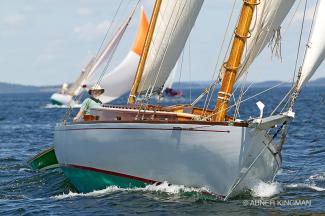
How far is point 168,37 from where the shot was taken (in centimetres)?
2009

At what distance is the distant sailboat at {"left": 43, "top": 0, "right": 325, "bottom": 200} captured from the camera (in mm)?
15625

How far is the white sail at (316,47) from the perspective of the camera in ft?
49.9

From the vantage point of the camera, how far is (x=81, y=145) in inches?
696

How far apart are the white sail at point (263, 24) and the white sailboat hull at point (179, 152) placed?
1.97m

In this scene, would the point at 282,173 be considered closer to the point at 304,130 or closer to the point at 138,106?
the point at 138,106

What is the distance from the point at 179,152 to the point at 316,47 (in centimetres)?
388

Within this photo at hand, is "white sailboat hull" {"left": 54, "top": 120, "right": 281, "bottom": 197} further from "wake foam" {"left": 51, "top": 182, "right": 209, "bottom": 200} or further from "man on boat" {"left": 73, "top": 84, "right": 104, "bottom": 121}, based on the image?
"man on boat" {"left": 73, "top": 84, "right": 104, "bottom": 121}

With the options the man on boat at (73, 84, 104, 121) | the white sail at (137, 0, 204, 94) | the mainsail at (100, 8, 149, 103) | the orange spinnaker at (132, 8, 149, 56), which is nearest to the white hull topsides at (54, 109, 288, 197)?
the man on boat at (73, 84, 104, 121)

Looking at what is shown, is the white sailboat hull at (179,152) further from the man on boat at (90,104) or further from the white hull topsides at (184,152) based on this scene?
the man on boat at (90,104)

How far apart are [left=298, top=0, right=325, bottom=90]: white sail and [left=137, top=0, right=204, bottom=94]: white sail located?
15.3 ft

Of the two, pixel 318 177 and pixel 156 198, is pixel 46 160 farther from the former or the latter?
pixel 318 177

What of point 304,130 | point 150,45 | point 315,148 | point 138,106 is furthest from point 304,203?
point 304,130

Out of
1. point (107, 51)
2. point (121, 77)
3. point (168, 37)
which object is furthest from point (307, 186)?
point (107, 51)

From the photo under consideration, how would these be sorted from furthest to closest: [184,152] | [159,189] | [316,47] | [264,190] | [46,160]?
[46,160]
[264,190]
[159,189]
[184,152]
[316,47]
